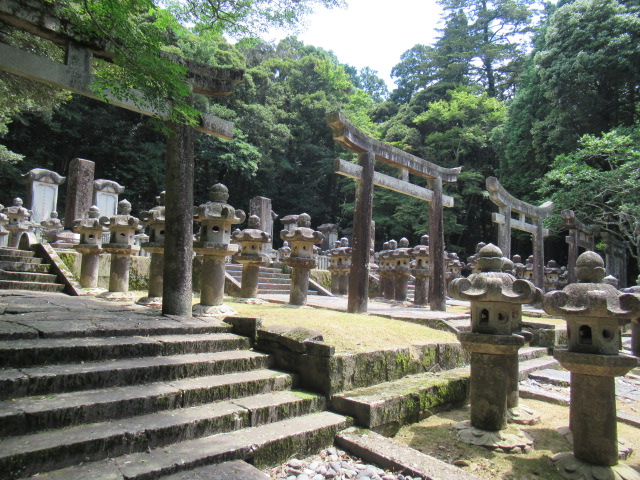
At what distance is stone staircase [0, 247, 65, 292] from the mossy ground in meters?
7.40

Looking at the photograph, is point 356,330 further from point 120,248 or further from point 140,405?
point 120,248

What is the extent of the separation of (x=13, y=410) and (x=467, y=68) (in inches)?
1308

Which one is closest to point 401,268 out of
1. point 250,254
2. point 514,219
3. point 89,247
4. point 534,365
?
point 250,254

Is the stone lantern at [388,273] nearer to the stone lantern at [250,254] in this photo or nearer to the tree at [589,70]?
the stone lantern at [250,254]

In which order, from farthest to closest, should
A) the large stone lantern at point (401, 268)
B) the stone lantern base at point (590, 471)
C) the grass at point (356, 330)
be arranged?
1. the large stone lantern at point (401, 268)
2. the grass at point (356, 330)
3. the stone lantern base at point (590, 471)

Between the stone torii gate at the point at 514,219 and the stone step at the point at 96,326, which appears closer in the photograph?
the stone step at the point at 96,326

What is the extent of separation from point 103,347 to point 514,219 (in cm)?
1369

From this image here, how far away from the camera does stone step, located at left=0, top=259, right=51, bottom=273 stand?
8.05 m

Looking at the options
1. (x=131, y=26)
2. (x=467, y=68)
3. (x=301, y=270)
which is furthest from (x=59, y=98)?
(x=467, y=68)

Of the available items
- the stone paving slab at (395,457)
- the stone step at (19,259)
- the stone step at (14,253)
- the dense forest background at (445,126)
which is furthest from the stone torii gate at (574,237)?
the stone step at (14,253)

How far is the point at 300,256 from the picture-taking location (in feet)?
24.5

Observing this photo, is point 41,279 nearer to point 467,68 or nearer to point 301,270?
point 301,270

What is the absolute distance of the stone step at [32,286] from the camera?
24.5ft

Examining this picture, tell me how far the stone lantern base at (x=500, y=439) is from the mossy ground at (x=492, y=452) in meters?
0.05
